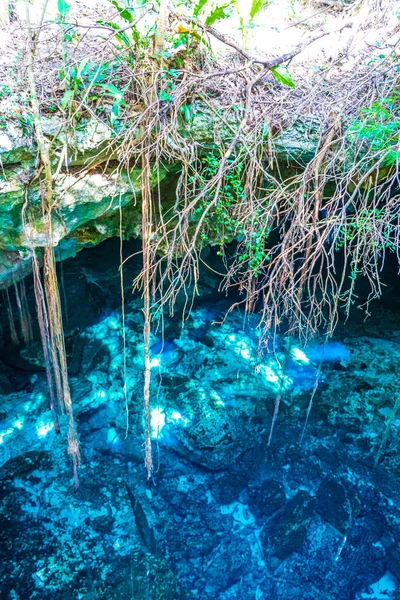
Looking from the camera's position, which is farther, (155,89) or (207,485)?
(207,485)

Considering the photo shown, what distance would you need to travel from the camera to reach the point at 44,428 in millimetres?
3486

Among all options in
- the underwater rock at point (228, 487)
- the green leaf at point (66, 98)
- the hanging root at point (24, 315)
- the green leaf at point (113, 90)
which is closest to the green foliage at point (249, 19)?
the green leaf at point (113, 90)

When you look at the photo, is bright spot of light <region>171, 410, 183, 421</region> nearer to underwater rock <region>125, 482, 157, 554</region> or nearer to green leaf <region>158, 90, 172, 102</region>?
underwater rock <region>125, 482, 157, 554</region>

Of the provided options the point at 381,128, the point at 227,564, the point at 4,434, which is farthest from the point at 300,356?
the point at 4,434

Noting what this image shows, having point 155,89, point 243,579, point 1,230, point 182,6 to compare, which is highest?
point 182,6

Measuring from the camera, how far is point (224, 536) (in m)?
2.86

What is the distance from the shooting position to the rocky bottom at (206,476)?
263cm

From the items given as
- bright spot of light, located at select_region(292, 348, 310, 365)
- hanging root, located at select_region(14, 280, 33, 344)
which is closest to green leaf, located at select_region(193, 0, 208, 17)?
hanging root, located at select_region(14, 280, 33, 344)

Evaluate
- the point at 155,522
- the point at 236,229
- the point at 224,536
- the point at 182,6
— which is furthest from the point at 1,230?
the point at 224,536

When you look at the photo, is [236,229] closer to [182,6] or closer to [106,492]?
Result: [182,6]

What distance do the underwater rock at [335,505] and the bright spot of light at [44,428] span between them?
7.92ft

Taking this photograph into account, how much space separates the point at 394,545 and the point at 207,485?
4.74ft

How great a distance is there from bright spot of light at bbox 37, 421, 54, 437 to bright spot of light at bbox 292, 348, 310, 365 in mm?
2678

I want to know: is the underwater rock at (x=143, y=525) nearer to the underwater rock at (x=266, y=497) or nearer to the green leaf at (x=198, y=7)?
the underwater rock at (x=266, y=497)
